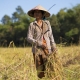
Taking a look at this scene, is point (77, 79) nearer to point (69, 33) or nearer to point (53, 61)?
point (53, 61)

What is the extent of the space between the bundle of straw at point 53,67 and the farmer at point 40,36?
8.8 inches

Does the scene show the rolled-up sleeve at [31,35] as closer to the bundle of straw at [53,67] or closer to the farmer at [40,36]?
the farmer at [40,36]

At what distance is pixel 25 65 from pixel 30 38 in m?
0.84

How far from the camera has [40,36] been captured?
343cm

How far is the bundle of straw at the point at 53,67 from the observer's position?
3.01m

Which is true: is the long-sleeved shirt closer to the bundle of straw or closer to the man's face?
the man's face

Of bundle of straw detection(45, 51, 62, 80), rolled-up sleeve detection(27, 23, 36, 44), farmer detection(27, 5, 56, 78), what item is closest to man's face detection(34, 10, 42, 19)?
farmer detection(27, 5, 56, 78)

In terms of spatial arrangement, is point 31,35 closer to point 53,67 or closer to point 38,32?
point 38,32

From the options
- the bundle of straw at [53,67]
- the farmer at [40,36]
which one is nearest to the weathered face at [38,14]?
the farmer at [40,36]

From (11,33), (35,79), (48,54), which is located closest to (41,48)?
(48,54)

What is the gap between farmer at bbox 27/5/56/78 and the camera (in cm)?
335

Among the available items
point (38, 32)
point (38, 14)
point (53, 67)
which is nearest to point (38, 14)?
point (38, 14)

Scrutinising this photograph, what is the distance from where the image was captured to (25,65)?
256 cm

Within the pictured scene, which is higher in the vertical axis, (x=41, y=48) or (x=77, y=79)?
(x=41, y=48)
